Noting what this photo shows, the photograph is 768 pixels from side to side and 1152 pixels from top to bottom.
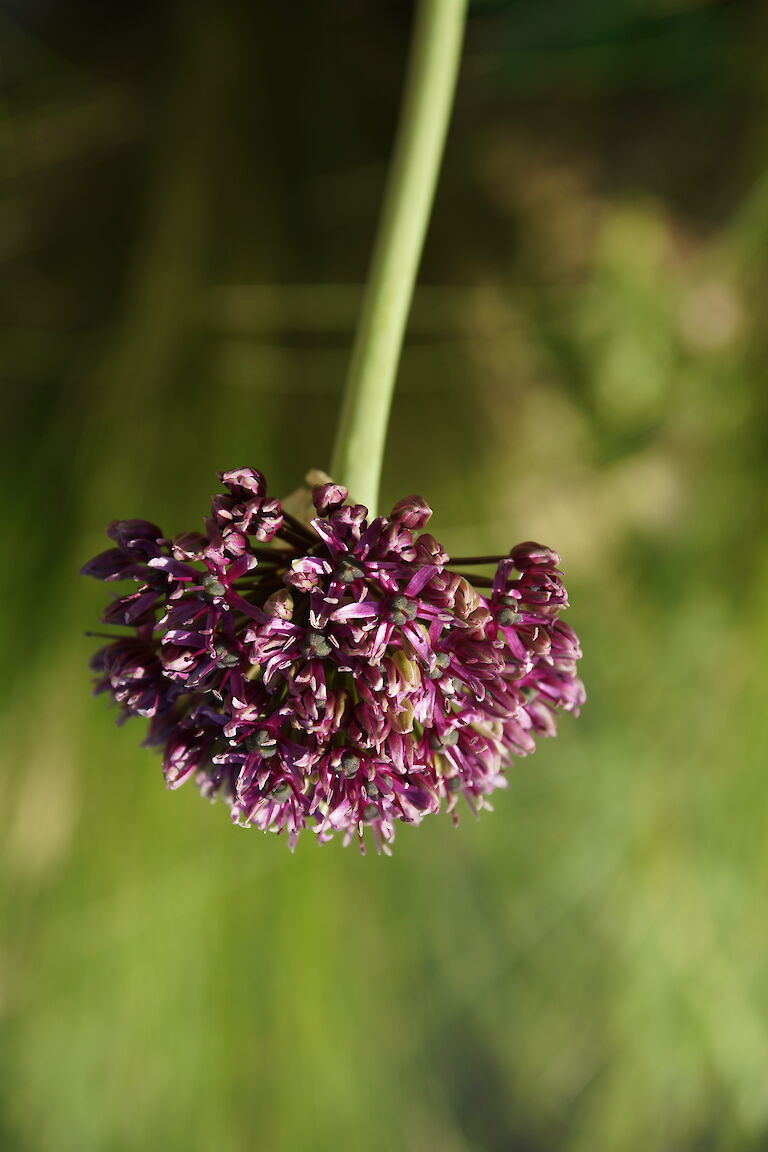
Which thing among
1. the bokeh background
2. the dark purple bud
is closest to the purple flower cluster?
the dark purple bud

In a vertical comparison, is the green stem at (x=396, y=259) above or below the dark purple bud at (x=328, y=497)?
above

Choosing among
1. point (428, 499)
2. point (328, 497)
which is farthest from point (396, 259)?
point (428, 499)

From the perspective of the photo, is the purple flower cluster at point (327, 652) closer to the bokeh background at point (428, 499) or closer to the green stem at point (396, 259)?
the green stem at point (396, 259)

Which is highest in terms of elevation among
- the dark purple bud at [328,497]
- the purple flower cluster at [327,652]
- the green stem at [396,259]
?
the green stem at [396,259]

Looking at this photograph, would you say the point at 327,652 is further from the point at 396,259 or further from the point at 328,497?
the point at 396,259

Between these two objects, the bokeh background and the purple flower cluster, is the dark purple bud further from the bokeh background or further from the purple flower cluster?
the bokeh background

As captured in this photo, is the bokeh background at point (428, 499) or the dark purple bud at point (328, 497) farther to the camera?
the bokeh background at point (428, 499)

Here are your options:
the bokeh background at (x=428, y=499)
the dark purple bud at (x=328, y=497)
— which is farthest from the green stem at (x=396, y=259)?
the bokeh background at (x=428, y=499)
